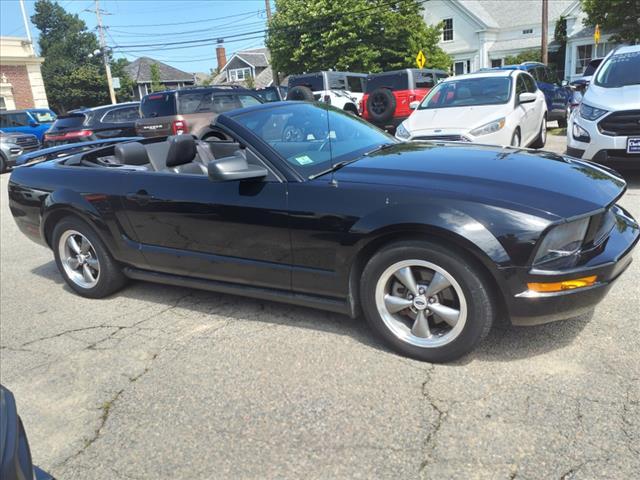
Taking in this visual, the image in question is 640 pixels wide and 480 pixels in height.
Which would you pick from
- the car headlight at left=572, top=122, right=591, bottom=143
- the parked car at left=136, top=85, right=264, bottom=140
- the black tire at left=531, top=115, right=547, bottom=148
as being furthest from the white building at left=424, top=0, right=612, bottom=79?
the car headlight at left=572, top=122, right=591, bottom=143

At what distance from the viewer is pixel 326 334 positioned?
351cm

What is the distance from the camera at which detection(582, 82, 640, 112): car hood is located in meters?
6.38

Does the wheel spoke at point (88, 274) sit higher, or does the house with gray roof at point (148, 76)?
the house with gray roof at point (148, 76)

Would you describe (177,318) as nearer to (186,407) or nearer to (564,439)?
(186,407)

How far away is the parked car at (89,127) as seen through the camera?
Result: 45.6 ft

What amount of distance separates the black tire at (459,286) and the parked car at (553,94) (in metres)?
11.1

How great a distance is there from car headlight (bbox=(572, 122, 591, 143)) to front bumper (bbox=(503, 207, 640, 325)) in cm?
427

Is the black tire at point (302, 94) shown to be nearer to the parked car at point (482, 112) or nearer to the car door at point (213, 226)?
the parked car at point (482, 112)

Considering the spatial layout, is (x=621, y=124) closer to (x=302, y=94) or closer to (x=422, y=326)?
(x=422, y=326)

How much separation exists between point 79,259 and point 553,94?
40.3ft

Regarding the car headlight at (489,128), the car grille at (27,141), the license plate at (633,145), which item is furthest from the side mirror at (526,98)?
the car grille at (27,141)

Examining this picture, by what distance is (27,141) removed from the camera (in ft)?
55.3

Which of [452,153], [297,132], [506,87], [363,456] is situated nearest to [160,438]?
[363,456]

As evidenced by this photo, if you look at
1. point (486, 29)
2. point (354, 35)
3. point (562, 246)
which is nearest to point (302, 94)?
point (562, 246)
